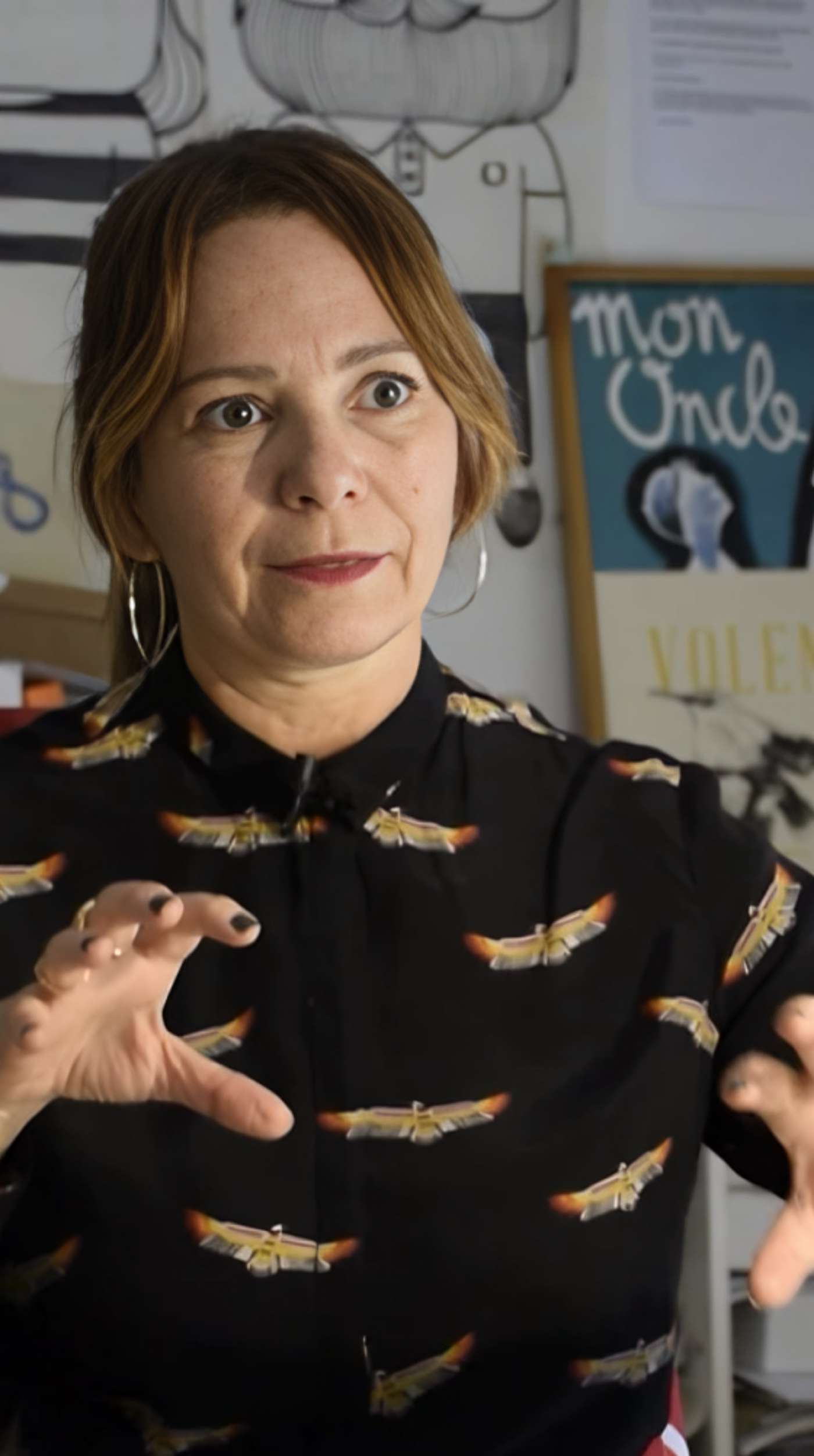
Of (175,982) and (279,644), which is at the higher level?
(279,644)

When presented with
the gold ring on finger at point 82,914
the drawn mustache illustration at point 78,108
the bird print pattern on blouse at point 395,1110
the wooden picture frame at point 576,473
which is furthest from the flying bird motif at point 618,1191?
the drawn mustache illustration at point 78,108

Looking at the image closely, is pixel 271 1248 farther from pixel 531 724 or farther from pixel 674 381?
pixel 674 381

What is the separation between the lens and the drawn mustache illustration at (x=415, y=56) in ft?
6.52

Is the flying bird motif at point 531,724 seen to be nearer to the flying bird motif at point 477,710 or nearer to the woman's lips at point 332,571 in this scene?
the flying bird motif at point 477,710

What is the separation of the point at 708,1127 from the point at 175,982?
0.36 m

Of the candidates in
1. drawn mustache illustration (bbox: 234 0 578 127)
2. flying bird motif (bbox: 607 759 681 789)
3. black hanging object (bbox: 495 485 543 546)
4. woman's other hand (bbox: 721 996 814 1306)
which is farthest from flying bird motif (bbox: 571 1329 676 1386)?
drawn mustache illustration (bbox: 234 0 578 127)

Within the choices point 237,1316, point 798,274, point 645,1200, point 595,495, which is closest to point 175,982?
point 237,1316

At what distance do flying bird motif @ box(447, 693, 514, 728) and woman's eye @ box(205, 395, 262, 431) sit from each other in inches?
9.6

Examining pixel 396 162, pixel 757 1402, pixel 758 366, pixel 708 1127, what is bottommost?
pixel 757 1402

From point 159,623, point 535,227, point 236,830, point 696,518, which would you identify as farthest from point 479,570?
point 236,830

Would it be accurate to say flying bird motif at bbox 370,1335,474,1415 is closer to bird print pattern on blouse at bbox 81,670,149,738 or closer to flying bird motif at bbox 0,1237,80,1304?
flying bird motif at bbox 0,1237,80,1304

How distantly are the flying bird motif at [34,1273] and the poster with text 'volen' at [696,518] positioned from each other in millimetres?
1287

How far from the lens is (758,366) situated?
6.87 feet

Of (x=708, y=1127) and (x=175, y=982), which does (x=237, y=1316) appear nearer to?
(x=175, y=982)
